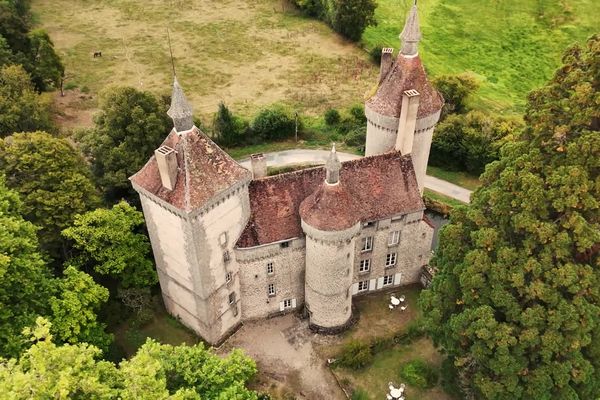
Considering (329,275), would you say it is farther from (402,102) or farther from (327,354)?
(402,102)

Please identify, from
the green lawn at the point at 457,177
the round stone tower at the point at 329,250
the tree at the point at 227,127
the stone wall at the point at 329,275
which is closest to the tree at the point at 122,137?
the tree at the point at 227,127

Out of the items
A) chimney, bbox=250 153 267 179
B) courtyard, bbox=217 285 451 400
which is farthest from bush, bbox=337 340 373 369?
chimney, bbox=250 153 267 179

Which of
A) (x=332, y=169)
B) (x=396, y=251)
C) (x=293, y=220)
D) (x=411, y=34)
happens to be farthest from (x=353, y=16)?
(x=332, y=169)

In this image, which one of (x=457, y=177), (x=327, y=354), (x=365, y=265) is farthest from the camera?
(x=457, y=177)

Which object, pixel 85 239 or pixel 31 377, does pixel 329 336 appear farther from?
pixel 31 377

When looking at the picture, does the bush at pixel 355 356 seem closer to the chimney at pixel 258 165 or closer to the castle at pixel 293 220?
the castle at pixel 293 220

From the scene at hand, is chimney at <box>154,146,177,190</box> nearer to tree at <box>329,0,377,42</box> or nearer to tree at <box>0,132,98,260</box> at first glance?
tree at <box>0,132,98,260</box>
